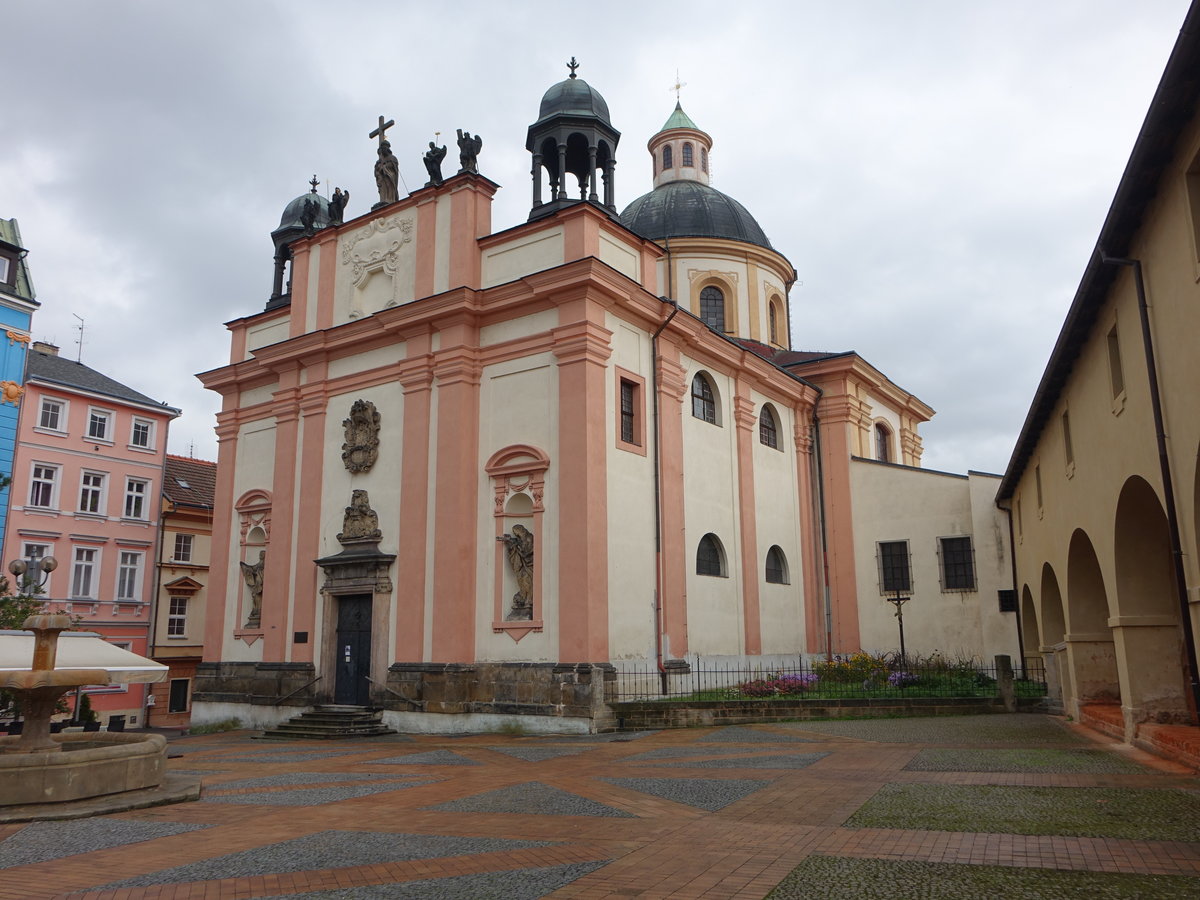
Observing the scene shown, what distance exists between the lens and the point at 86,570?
110ft

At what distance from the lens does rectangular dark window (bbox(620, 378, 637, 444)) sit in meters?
21.1

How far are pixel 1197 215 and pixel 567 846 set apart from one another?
7.66 meters

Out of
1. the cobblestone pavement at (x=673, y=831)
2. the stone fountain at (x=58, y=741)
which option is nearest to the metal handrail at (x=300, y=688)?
the cobblestone pavement at (x=673, y=831)

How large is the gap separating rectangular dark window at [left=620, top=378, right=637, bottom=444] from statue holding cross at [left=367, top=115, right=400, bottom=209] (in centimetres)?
837

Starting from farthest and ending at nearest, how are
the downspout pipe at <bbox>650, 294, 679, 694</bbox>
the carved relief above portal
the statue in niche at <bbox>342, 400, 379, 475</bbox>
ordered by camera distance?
the carved relief above portal < the statue in niche at <bbox>342, 400, 379, 475</bbox> < the downspout pipe at <bbox>650, 294, 679, 694</bbox>

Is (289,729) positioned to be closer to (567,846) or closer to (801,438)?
(567,846)

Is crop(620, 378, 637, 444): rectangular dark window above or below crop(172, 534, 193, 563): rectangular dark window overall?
above

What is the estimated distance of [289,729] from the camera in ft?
66.5

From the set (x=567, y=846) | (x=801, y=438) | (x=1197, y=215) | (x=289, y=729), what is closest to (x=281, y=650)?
(x=289, y=729)

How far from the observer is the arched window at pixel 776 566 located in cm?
2619

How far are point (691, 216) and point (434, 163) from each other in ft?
37.0

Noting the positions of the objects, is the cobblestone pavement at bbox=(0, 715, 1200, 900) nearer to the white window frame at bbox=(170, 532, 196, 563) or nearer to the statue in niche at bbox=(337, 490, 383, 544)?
the statue in niche at bbox=(337, 490, 383, 544)

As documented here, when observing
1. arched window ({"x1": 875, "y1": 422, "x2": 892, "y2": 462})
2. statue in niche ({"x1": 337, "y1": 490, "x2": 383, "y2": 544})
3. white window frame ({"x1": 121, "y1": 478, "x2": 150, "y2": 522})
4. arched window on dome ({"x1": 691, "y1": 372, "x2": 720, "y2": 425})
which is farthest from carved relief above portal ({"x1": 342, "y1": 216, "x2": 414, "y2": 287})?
arched window ({"x1": 875, "y1": 422, "x2": 892, "y2": 462})

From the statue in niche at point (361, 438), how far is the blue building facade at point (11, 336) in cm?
1269
